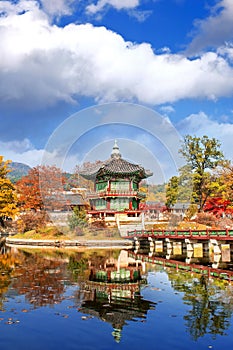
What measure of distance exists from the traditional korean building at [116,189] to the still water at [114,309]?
2086cm

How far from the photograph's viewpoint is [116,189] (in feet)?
129

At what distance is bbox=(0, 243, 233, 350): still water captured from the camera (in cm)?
830

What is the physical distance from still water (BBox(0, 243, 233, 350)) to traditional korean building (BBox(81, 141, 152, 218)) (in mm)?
20856

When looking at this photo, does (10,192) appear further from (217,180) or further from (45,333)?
(45,333)

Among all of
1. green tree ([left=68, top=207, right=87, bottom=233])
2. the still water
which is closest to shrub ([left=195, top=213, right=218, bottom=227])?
green tree ([left=68, top=207, right=87, bottom=233])

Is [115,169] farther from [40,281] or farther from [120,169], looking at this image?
[40,281]

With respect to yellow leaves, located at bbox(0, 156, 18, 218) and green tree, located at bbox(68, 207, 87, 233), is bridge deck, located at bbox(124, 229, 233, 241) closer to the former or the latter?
green tree, located at bbox(68, 207, 87, 233)

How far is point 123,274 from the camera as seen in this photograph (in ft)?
55.3

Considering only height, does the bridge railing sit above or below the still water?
above

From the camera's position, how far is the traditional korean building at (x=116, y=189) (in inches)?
1522

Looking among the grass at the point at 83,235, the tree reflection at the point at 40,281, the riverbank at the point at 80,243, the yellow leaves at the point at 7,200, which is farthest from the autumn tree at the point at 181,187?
the tree reflection at the point at 40,281

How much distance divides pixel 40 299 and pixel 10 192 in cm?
3071

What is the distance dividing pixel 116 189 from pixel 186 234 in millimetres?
14404

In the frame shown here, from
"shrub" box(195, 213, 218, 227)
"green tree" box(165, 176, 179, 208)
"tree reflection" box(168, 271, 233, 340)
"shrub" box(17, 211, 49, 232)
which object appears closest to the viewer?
"tree reflection" box(168, 271, 233, 340)
